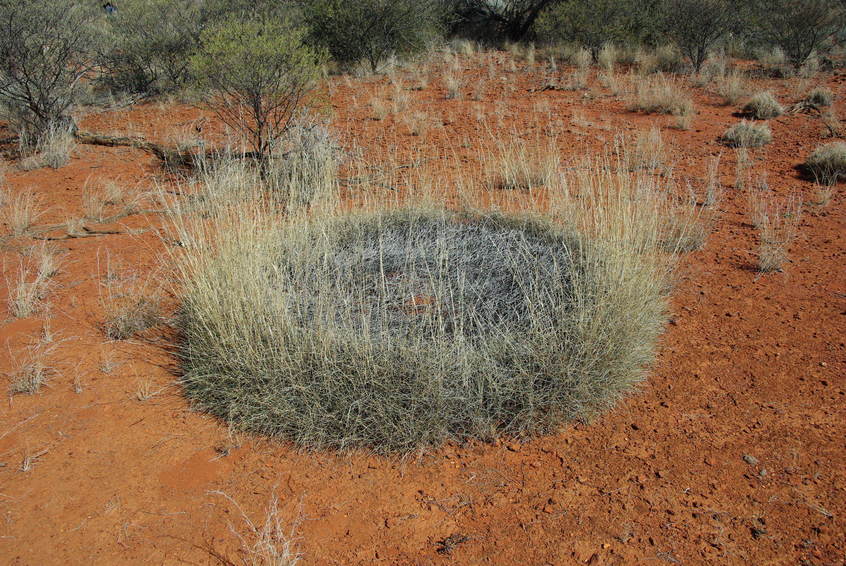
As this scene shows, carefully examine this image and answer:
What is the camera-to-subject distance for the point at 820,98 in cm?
916

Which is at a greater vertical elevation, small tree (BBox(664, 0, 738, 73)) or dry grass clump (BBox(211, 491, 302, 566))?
small tree (BBox(664, 0, 738, 73))

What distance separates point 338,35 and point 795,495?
42.0 feet

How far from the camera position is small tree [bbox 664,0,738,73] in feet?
39.2

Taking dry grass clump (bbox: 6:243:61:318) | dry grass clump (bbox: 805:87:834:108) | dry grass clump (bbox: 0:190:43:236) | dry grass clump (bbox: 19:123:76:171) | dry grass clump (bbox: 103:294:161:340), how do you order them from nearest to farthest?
dry grass clump (bbox: 103:294:161:340)
dry grass clump (bbox: 6:243:61:318)
dry grass clump (bbox: 0:190:43:236)
dry grass clump (bbox: 19:123:76:171)
dry grass clump (bbox: 805:87:834:108)

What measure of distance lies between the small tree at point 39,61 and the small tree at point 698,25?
11.2 metres

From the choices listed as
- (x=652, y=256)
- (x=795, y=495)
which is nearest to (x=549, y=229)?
(x=652, y=256)

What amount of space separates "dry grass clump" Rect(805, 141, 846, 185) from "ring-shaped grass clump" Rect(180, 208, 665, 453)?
3.78m

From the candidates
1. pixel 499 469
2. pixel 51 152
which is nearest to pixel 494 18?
pixel 51 152

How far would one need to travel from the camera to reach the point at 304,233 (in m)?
4.52

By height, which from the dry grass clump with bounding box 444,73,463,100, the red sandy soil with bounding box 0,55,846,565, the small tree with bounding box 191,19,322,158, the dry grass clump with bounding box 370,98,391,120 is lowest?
the red sandy soil with bounding box 0,55,846,565

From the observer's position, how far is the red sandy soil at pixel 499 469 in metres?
2.52

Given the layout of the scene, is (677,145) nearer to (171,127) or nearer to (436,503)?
(436,503)

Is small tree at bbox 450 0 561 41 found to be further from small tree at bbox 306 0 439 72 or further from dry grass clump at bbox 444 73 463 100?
dry grass clump at bbox 444 73 463 100

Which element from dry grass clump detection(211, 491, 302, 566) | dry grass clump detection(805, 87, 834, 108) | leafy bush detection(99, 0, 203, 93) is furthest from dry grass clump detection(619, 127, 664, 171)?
leafy bush detection(99, 0, 203, 93)
